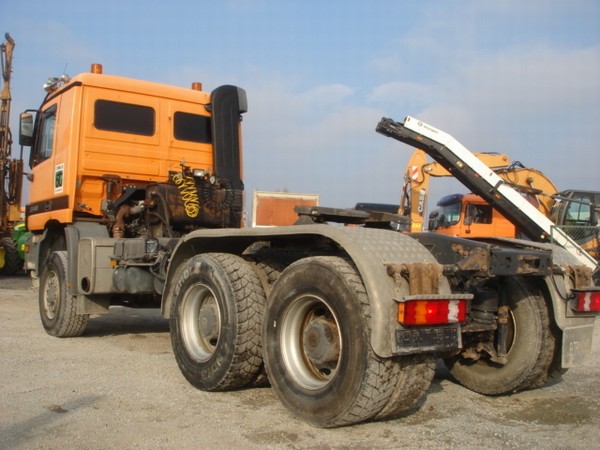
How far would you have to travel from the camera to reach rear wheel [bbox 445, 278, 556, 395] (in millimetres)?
4648

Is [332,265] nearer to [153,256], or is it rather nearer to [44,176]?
[153,256]

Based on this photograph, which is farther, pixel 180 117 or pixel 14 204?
pixel 14 204

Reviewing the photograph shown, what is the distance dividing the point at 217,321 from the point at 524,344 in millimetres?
2352

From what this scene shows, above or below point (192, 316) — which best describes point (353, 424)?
below

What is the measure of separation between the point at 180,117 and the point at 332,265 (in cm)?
470

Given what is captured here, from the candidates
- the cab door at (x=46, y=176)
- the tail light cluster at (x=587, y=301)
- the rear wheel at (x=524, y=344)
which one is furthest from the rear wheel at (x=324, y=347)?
the cab door at (x=46, y=176)

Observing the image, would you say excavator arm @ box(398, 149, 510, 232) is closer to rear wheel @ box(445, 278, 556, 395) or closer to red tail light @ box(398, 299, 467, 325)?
rear wheel @ box(445, 278, 556, 395)

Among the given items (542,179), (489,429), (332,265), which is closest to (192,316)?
(332,265)

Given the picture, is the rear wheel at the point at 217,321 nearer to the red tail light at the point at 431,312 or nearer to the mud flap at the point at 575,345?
the red tail light at the point at 431,312

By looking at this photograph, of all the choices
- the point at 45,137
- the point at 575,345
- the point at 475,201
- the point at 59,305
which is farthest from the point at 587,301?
the point at 475,201

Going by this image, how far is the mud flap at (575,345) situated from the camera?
14.5ft

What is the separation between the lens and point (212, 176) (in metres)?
7.27

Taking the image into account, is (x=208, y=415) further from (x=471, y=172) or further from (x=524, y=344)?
(x=471, y=172)

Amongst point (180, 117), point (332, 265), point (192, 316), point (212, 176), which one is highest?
point (180, 117)
